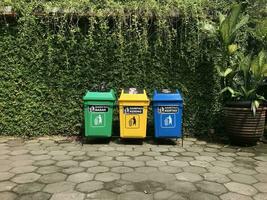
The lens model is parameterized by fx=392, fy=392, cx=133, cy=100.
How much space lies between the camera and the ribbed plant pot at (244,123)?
7684mm

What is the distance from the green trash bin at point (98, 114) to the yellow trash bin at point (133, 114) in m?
0.24

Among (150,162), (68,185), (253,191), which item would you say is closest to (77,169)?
(68,185)

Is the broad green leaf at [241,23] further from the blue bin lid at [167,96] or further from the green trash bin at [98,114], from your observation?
the green trash bin at [98,114]

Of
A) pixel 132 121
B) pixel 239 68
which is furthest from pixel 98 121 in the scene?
pixel 239 68

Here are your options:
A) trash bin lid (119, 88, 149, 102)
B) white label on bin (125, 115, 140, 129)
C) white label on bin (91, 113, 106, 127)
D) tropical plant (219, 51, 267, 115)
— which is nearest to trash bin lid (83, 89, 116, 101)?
trash bin lid (119, 88, 149, 102)

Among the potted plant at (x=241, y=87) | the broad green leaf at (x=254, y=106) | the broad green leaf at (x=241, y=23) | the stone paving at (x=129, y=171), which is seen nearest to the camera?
the stone paving at (x=129, y=171)

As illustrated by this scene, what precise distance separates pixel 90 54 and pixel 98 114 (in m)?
1.46

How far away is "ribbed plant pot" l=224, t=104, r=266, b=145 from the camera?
303 inches

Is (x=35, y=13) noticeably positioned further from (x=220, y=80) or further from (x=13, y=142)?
(x=220, y=80)

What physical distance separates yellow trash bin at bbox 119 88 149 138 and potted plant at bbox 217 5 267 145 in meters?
1.72

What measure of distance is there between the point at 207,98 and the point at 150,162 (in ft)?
8.73

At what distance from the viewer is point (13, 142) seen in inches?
316

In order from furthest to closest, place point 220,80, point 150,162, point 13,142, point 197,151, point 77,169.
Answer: point 220,80 → point 13,142 → point 197,151 → point 150,162 → point 77,169

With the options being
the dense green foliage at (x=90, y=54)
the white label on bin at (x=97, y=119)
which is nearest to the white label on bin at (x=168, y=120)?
the dense green foliage at (x=90, y=54)
